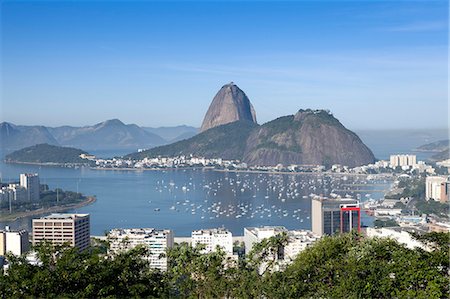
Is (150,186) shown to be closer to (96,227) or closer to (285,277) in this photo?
(96,227)

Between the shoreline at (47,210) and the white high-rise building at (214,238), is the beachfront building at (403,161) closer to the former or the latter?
the shoreline at (47,210)

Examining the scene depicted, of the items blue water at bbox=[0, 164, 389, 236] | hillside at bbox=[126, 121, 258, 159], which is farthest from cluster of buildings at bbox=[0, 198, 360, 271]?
hillside at bbox=[126, 121, 258, 159]

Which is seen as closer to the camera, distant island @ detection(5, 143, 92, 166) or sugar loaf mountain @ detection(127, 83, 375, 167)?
sugar loaf mountain @ detection(127, 83, 375, 167)

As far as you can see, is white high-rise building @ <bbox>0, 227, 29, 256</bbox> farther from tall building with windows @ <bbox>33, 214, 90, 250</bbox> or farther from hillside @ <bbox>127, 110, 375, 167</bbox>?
hillside @ <bbox>127, 110, 375, 167</bbox>

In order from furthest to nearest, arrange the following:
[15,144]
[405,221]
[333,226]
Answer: [15,144] < [405,221] < [333,226]

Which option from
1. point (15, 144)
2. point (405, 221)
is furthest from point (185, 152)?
point (405, 221)

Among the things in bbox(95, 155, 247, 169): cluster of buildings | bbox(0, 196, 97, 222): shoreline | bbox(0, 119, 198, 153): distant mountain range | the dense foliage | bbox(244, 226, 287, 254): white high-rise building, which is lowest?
bbox(0, 196, 97, 222): shoreline

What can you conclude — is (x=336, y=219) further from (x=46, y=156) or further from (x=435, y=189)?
(x=46, y=156)
